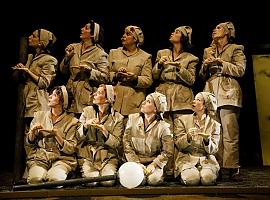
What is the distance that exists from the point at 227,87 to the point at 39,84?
2334 millimetres

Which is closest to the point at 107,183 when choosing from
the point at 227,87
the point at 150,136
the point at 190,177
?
the point at 150,136

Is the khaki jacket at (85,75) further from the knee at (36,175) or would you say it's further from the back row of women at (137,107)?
the knee at (36,175)

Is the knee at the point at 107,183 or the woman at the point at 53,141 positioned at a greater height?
the woman at the point at 53,141

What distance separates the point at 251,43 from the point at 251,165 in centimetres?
187

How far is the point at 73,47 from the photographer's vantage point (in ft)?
20.5

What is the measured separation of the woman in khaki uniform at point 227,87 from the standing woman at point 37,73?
77.9 inches

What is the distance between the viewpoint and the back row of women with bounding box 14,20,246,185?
219 inches

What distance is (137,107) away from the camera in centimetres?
607

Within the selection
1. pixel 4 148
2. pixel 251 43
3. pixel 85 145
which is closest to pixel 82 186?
pixel 85 145

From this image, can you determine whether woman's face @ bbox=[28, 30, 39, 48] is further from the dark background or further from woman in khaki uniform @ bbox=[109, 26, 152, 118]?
the dark background

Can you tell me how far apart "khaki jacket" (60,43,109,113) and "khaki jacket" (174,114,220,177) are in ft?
3.86

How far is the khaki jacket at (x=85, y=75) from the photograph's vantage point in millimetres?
6075

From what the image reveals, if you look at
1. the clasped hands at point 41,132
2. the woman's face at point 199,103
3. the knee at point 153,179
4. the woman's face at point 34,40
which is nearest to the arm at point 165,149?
the knee at point 153,179

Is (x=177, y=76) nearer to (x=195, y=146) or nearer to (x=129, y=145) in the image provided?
(x=195, y=146)
